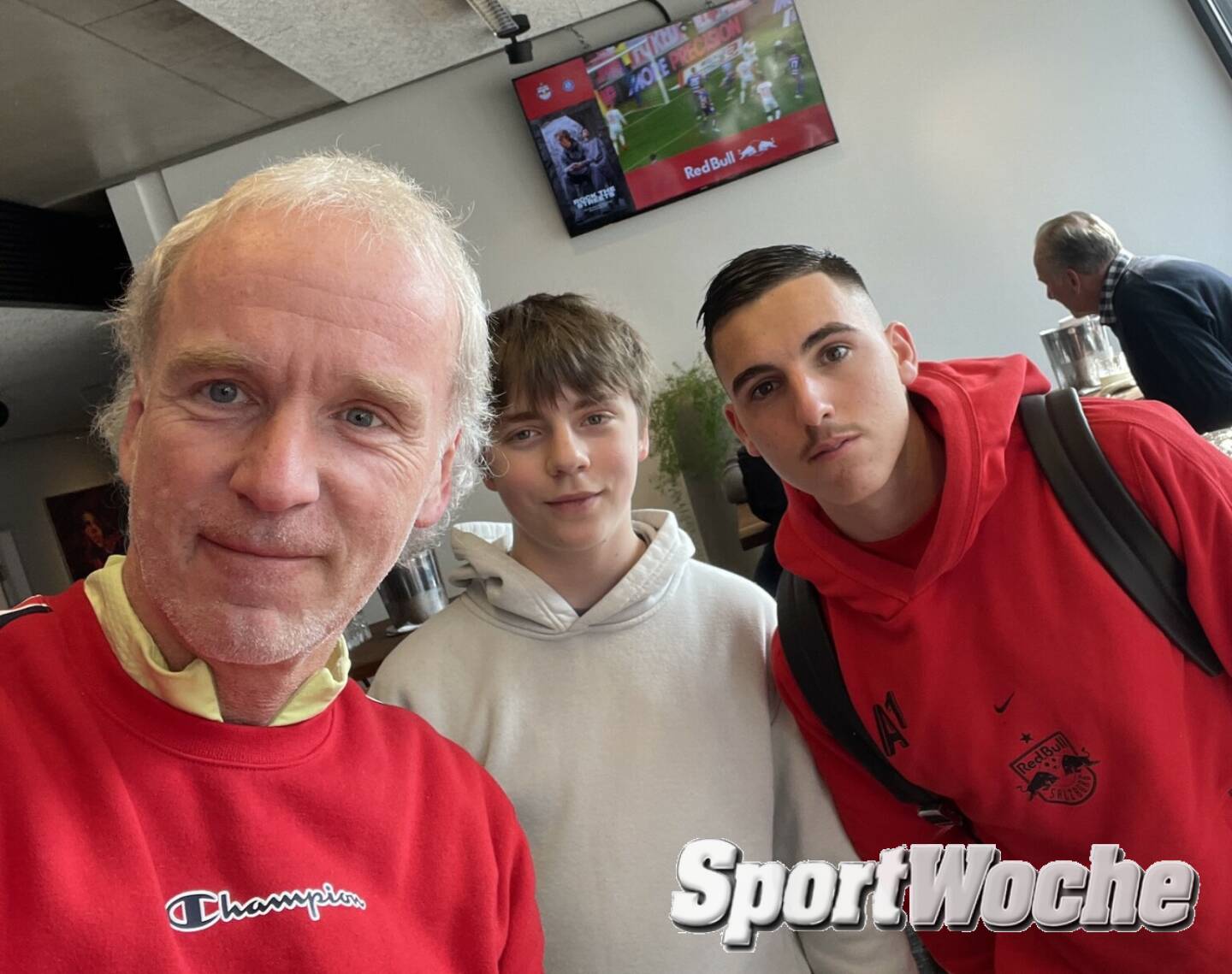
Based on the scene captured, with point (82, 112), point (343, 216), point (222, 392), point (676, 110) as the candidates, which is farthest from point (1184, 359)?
point (82, 112)

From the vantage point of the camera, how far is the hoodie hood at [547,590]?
1292 mm

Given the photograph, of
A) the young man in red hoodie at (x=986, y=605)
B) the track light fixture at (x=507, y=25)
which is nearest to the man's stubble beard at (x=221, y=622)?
the young man in red hoodie at (x=986, y=605)

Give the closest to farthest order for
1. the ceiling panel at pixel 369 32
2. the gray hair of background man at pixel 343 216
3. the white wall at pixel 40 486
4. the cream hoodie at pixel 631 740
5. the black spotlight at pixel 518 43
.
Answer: the gray hair of background man at pixel 343 216 → the cream hoodie at pixel 631 740 → the ceiling panel at pixel 369 32 → the black spotlight at pixel 518 43 → the white wall at pixel 40 486

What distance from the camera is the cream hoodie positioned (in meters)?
1.14

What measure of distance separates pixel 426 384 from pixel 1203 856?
3.58ft

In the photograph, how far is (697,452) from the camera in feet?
12.6

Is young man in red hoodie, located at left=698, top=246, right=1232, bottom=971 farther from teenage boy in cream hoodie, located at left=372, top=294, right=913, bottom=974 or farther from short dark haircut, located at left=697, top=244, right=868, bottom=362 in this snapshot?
teenage boy in cream hoodie, located at left=372, top=294, right=913, bottom=974

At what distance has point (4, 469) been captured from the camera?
22.7ft

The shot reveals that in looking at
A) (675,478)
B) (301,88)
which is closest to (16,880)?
(675,478)

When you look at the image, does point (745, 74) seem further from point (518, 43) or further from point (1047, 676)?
point (1047, 676)

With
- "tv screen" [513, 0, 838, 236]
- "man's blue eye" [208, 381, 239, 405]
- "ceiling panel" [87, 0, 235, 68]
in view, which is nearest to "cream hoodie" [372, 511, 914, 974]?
"man's blue eye" [208, 381, 239, 405]

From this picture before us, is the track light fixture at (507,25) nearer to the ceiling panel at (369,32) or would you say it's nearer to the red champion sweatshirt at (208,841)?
the ceiling panel at (369,32)

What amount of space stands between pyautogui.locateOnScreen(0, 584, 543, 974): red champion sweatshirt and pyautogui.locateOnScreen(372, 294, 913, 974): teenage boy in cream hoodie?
22cm

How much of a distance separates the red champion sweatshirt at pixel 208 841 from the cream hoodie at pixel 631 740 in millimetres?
207
